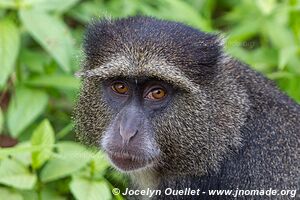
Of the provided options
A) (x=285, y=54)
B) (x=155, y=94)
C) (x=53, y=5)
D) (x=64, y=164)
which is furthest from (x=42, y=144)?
(x=285, y=54)

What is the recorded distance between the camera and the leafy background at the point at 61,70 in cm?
627

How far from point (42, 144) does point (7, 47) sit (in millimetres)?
1191

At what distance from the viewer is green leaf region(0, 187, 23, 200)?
6312 millimetres

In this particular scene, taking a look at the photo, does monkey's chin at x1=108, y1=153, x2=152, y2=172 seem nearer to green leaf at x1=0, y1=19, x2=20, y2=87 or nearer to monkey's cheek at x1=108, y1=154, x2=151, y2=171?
monkey's cheek at x1=108, y1=154, x2=151, y2=171

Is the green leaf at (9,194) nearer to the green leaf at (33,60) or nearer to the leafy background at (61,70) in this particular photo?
the leafy background at (61,70)

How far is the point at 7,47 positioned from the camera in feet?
23.2

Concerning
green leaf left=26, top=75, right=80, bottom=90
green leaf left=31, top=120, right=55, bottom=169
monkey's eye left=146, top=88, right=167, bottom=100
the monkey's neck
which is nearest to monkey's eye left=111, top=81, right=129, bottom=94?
monkey's eye left=146, top=88, right=167, bottom=100

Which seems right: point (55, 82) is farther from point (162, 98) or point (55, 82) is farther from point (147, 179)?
point (162, 98)

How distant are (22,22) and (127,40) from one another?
1.81 meters

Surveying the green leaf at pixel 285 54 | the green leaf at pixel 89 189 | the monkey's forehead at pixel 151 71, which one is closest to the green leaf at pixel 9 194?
the green leaf at pixel 89 189

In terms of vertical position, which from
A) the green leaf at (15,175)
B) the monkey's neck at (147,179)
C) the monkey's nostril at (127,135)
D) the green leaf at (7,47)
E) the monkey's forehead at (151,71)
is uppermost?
the green leaf at (7,47)

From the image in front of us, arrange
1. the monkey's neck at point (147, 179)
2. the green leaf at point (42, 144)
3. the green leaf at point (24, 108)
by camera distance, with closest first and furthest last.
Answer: the monkey's neck at point (147, 179), the green leaf at point (42, 144), the green leaf at point (24, 108)

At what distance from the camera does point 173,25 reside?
234 inches

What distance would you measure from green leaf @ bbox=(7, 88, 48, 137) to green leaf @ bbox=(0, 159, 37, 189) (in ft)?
2.31
